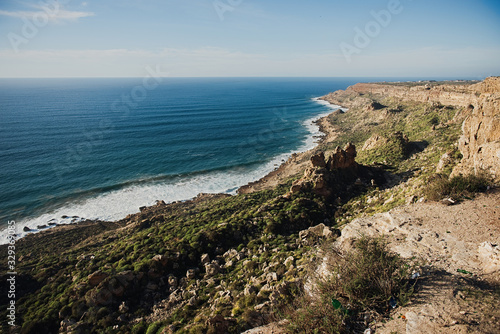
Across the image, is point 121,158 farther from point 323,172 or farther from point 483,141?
point 483,141

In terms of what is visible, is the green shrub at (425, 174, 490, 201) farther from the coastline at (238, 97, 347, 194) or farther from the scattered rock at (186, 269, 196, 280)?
the coastline at (238, 97, 347, 194)

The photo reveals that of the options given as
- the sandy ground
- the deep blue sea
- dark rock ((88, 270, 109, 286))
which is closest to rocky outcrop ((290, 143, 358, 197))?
the sandy ground

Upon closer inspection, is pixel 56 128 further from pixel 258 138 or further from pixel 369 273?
pixel 369 273

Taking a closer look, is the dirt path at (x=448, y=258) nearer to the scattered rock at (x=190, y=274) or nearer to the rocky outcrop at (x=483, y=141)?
the rocky outcrop at (x=483, y=141)

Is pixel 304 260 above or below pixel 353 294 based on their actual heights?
below

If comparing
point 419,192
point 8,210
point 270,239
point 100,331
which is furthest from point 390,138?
point 8,210

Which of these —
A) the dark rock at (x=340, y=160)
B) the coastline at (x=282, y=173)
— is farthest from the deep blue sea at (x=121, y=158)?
the dark rock at (x=340, y=160)

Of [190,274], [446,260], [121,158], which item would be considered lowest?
[190,274]

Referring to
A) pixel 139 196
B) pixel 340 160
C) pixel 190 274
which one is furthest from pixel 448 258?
pixel 139 196
